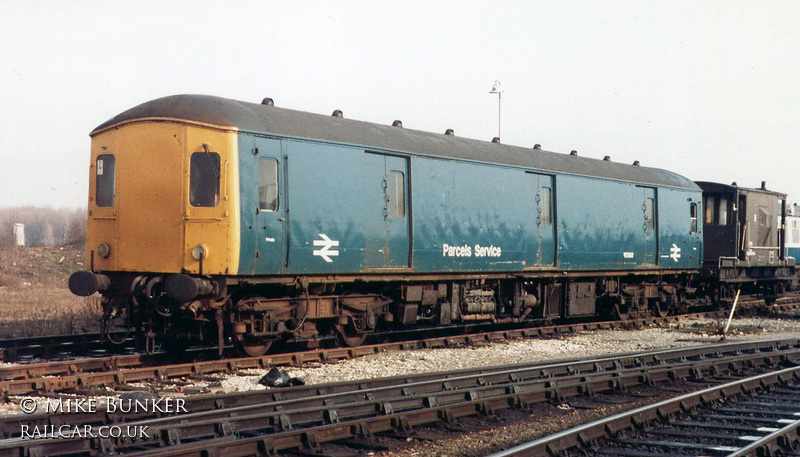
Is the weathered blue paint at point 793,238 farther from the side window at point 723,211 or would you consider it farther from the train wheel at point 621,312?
the train wheel at point 621,312

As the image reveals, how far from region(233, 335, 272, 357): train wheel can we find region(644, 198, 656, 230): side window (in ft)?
37.9

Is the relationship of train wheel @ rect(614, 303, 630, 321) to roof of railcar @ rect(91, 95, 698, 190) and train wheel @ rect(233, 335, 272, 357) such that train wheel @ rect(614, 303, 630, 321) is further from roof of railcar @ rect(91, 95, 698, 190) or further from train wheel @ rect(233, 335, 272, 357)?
train wheel @ rect(233, 335, 272, 357)

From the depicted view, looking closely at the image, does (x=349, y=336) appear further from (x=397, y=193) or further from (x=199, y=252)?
(x=199, y=252)

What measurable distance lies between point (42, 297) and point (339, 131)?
50.8ft

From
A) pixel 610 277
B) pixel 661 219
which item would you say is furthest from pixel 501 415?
pixel 661 219

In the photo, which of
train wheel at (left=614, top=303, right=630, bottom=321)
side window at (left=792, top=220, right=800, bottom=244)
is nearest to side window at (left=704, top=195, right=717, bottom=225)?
train wheel at (left=614, top=303, right=630, bottom=321)

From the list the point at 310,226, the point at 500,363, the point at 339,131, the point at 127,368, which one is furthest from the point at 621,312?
the point at 127,368

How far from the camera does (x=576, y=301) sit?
1834 cm

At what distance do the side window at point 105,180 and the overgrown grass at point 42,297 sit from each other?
4207 mm

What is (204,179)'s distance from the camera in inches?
438

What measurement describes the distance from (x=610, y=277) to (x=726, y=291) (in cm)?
672

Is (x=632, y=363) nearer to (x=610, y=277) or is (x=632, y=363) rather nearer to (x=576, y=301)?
(x=576, y=301)

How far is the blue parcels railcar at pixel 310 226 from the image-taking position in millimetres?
11117

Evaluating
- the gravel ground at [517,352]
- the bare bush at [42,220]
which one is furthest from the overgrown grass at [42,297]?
the bare bush at [42,220]
